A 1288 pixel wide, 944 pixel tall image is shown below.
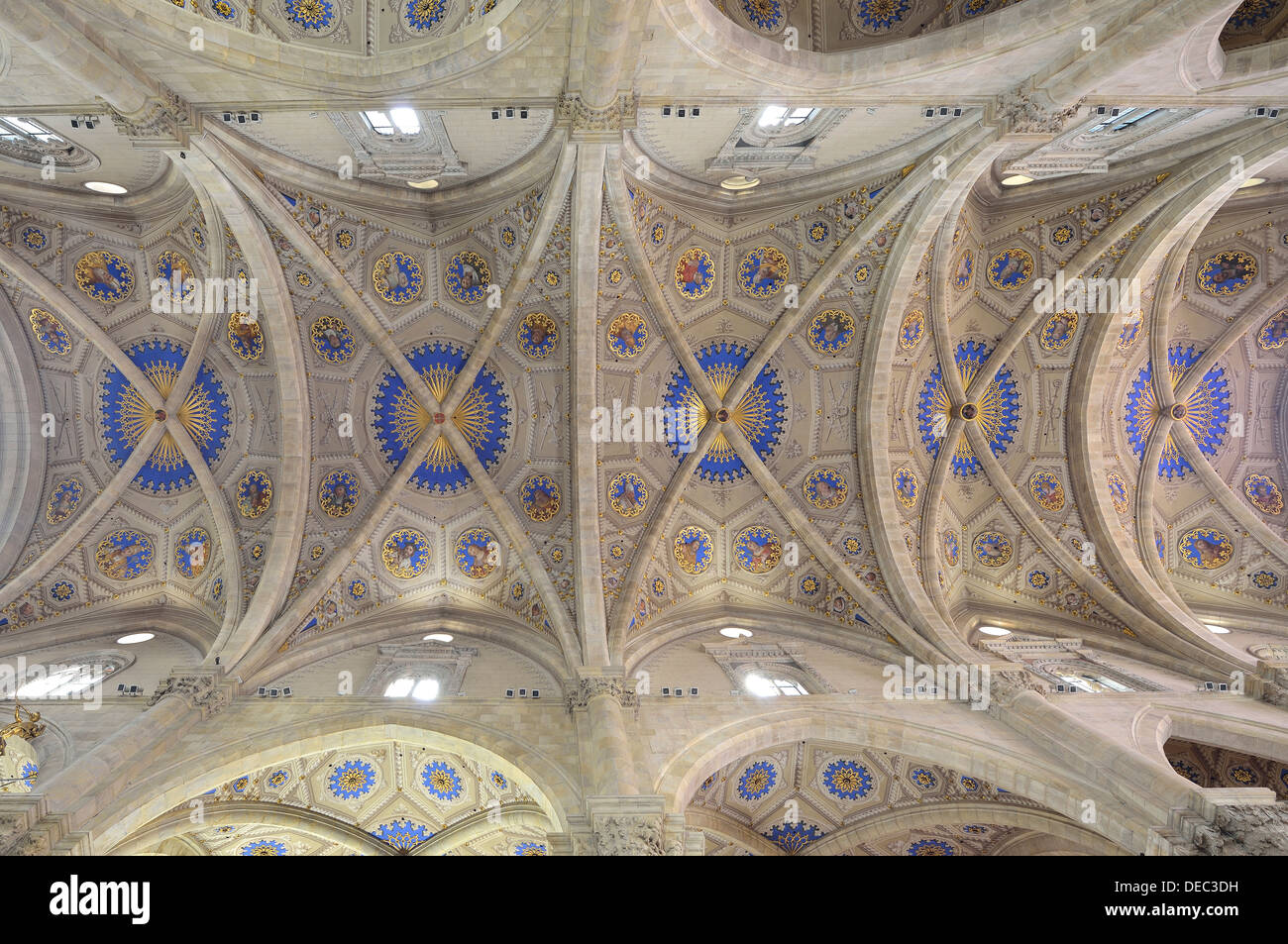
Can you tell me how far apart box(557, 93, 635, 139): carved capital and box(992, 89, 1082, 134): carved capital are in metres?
6.06

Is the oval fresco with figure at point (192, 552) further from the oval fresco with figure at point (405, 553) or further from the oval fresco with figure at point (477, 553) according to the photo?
the oval fresco with figure at point (477, 553)

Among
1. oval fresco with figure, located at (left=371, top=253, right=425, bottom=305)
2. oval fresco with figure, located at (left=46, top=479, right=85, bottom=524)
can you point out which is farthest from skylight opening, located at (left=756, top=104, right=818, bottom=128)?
oval fresco with figure, located at (left=46, top=479, right=85, bottom=524)

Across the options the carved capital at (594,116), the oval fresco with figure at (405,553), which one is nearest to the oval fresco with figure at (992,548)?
the carved capital at (594,116)

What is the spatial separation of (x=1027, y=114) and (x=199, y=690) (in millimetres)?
17190

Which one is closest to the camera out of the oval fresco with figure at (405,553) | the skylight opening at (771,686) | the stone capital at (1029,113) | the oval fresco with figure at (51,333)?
the stone capital at (1029,113)

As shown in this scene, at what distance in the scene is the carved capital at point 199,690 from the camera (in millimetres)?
10445

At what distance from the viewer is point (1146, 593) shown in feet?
45.5

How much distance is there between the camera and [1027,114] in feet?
30.5

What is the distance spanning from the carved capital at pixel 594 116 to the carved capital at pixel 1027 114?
239 inches

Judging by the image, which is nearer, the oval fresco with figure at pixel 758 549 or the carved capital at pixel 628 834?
the carved capital at pixel 628 834

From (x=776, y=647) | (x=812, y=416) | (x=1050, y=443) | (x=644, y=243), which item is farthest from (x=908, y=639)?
(x=644, y=243)

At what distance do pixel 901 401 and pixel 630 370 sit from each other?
281 inches

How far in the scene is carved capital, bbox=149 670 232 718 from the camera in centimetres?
1045
